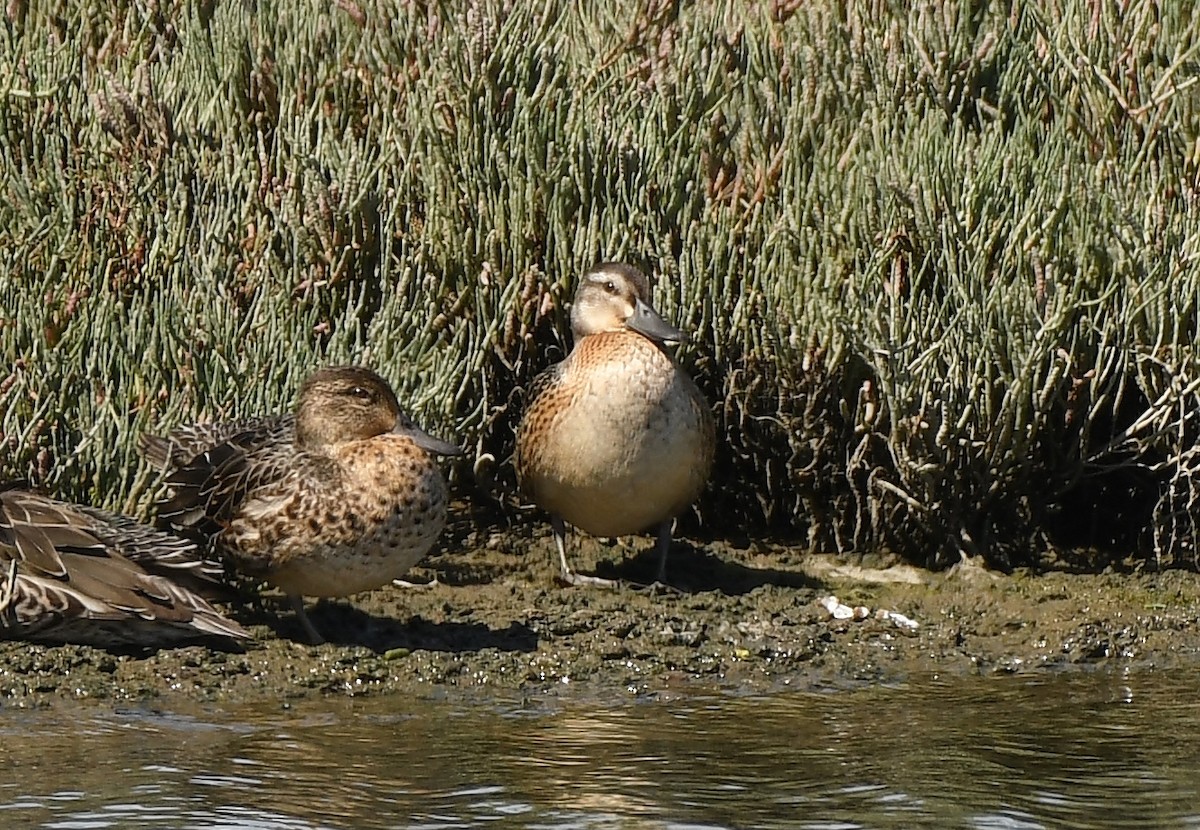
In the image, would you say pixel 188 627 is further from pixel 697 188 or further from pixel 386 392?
pixel 697 188

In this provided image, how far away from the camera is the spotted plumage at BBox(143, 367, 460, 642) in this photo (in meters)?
6.74

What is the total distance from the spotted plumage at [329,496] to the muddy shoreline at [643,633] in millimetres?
282

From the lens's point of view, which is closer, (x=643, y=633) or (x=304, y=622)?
(x=304, y=622)

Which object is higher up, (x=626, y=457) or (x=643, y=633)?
(x=626, y=457)

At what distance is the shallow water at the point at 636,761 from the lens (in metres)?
5.31

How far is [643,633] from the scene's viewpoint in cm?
721

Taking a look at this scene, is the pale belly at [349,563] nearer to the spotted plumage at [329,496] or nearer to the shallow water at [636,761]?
the spotted plumage at [329,496]

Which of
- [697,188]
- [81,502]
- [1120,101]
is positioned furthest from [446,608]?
[1120,101]

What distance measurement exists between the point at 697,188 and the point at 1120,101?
1.57 metres

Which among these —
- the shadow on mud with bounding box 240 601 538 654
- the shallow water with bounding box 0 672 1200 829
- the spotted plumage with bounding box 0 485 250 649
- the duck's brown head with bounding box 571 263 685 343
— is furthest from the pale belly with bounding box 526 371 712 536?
the spotted plumage with bounding box 0 485 250 649

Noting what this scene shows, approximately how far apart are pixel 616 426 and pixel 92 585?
1885mm

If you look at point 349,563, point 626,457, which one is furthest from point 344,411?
point 626,457

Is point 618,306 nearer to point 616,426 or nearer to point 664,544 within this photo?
point 616,426

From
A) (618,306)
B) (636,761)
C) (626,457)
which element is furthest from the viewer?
(618,306)
